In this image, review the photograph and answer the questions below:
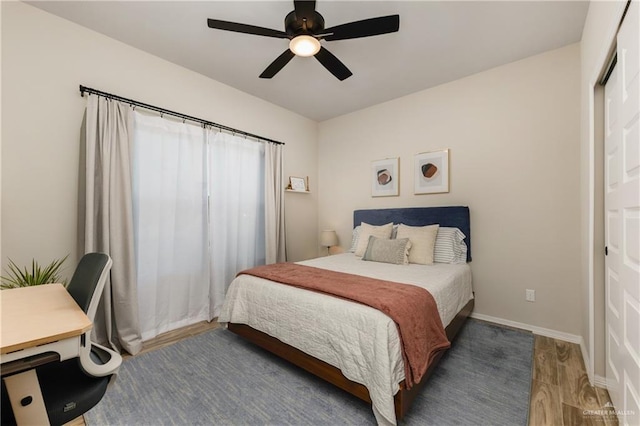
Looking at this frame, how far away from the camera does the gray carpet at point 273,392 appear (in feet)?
5.18

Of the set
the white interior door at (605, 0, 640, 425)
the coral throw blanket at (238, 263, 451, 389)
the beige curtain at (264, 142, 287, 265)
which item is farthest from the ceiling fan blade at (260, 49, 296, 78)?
the white interior door at (605, 0, 640, 425)

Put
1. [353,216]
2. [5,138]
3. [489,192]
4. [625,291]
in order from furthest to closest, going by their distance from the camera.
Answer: [353,216] → [489,192] → [5,138] → [625,291]

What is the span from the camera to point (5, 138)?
1.98m

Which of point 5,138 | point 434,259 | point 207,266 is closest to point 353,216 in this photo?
point 434,259

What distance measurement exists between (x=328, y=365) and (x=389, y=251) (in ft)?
4.93

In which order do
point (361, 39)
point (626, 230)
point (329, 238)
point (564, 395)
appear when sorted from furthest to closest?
point (329, 238), point (361, 39), point (564, 395), point (626, 230)

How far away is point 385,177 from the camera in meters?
3.80

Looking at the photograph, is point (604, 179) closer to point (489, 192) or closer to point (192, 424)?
point (489, 192)

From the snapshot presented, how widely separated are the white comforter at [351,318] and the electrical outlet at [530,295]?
0.55 meters

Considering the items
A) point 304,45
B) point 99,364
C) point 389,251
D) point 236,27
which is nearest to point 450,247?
point 389,251

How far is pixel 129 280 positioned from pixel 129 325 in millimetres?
396

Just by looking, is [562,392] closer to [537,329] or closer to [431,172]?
[537,329]

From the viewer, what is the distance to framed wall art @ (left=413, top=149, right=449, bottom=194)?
3274 millimetres

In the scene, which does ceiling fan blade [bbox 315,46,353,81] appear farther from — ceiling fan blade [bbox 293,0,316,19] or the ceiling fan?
ceiling fan blade [bbox 293,0,316,19]
